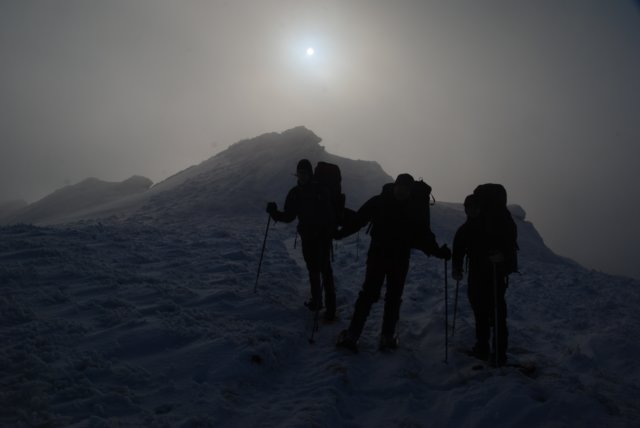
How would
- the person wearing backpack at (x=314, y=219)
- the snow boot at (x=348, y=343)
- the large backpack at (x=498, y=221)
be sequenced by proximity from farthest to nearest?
the person wearing backpack at (x=314, y=219) < the snow boot at (x=348, y=343) < the large backpack at (x=498, y=221)

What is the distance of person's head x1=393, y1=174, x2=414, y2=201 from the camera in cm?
609

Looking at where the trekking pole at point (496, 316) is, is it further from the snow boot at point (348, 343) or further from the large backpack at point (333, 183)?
the large backpack at point (333, 183)

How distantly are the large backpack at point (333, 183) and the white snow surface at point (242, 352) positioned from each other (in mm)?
1987

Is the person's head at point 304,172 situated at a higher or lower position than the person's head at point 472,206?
higher

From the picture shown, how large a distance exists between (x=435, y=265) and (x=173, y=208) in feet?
42.6

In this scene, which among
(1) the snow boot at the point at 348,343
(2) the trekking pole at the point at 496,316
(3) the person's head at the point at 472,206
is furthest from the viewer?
(3) the person's head at the point at 472,206

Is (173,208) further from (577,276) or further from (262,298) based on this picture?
(577,276)

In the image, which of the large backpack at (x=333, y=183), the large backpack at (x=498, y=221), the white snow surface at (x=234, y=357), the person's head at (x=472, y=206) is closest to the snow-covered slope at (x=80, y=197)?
the white snow surface at (x=234, y=357)

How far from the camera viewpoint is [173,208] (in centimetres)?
2078

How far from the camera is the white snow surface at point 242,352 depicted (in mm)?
4262

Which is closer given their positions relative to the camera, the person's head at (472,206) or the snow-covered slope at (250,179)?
the person's head at (472,206)

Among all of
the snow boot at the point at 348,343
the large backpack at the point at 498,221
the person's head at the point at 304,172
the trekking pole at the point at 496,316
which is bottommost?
the snow boot at the point at 348,343

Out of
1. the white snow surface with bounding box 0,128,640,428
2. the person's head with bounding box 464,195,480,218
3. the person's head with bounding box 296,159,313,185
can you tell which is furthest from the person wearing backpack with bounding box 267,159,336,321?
the person's head with bounding box 464,195,480,218

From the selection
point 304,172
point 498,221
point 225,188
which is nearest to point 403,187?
point 498,221
